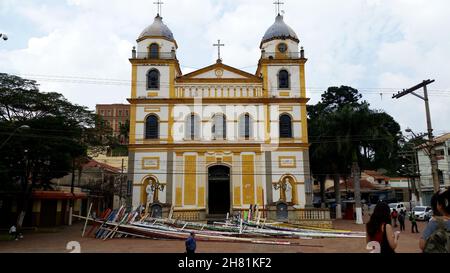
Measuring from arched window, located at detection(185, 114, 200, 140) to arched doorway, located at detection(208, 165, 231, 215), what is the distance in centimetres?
290

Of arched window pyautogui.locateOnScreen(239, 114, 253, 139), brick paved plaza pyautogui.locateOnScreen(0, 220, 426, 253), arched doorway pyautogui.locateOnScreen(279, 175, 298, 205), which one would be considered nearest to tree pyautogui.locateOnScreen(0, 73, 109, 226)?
brick paved plaza pyautogui.locateOnScreen(0, 220, 426, 253)

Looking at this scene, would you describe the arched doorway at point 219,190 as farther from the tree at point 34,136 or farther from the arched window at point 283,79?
the tree at point 34,136

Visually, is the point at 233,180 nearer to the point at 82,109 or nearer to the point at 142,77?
the point at 142,77

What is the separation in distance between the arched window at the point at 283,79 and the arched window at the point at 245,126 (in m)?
3.65

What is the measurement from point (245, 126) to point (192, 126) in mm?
4070

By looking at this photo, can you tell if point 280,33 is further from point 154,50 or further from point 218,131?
point 154,50

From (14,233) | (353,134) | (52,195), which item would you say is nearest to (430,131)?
(353,134)

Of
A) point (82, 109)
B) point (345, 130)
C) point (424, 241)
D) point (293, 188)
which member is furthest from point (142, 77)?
point (424, 241)

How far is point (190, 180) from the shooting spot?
27.5 metres

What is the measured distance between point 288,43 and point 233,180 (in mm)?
11790

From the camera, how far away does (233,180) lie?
27.5m

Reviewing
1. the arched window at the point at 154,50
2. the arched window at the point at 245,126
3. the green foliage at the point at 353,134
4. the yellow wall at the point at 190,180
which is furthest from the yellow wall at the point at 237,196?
the arched window at the point at 154,50

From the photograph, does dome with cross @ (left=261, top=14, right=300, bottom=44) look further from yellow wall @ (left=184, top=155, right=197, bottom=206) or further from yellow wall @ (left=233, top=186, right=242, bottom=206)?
yellow wall @ (left=233, top=186, right=242, bottom=206)

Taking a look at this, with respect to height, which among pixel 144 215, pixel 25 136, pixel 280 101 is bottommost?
pixel 144 215
